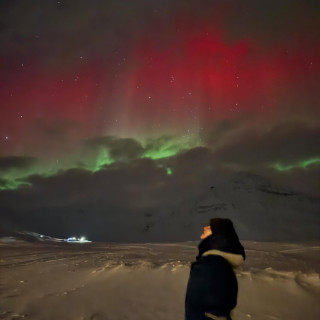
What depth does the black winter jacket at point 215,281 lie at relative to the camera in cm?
306

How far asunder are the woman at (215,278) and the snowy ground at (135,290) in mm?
3526

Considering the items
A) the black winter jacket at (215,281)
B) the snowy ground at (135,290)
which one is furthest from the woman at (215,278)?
the snowy ground at (135,290)

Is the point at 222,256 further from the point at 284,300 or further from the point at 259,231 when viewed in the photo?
the point at 259,231

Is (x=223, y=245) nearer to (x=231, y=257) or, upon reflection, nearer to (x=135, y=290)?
(x=231, y=257)

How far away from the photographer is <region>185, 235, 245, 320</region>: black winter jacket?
10.1 feet

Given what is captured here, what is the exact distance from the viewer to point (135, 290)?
7762 mm

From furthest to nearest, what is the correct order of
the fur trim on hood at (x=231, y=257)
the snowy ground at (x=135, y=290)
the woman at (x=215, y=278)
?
1. the snowy ground at (x=135, y=290)
2. the fur trim on hood at (x=231, y=257)
3. the woman at (x=215, y=278)

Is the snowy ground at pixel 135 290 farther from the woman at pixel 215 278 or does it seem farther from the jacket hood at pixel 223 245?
the jacket hood at pixel 223 245

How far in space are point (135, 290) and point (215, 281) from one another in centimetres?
531

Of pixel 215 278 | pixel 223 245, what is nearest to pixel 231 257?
pixel 223 245

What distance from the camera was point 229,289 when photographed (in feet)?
10.1

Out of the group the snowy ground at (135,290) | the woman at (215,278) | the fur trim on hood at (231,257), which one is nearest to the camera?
the woman at (215,278)

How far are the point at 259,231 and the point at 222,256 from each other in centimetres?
16501

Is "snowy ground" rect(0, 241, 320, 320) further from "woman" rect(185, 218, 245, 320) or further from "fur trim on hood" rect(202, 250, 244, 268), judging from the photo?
"fur trim on hood" rect(202, 250, 244, 268)
